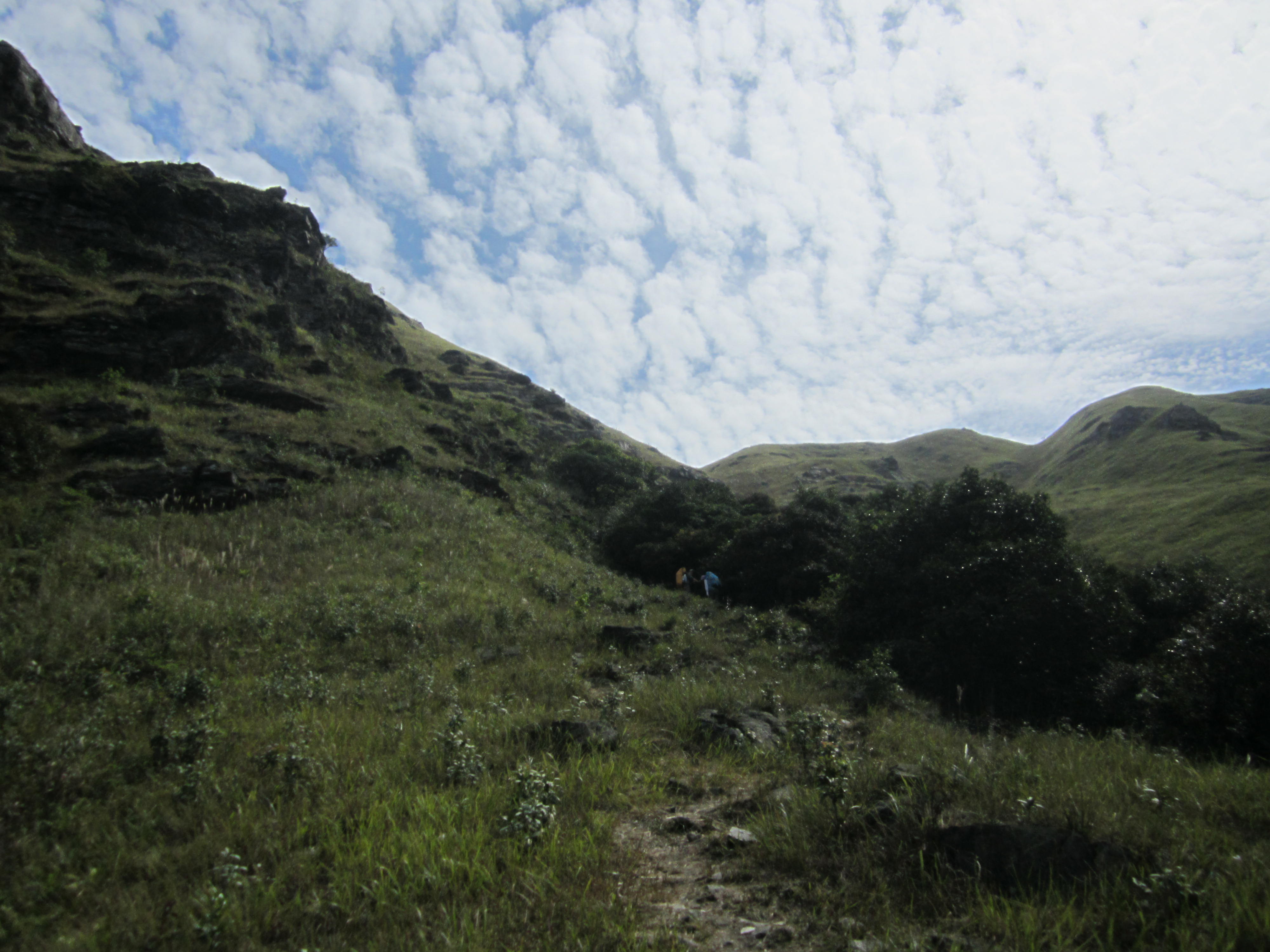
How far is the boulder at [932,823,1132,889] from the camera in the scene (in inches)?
124

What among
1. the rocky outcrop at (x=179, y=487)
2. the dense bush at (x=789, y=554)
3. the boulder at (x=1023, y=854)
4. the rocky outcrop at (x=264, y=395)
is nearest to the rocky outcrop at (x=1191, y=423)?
the dense bush at (x=789, y=554)

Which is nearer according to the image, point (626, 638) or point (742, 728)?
point (742, 728)

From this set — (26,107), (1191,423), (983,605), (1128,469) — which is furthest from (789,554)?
(1191,423)

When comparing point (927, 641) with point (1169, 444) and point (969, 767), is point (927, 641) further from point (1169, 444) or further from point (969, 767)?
point (1169, 444)

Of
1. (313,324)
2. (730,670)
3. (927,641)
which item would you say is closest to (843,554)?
(927,641)

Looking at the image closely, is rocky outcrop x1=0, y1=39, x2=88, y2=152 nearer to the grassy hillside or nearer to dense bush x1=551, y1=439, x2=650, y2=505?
the grassy hillside

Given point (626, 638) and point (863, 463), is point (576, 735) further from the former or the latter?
point (863, 463)

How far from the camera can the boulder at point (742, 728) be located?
6266 millimetres

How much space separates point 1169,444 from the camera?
71250 mm

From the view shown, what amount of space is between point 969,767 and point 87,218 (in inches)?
1426

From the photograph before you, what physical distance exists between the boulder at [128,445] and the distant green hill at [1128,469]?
27.6 m

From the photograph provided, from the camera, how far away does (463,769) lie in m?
4.70

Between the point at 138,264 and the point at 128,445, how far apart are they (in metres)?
15.2

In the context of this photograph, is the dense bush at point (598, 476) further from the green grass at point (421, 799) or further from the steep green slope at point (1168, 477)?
the steep green slope at point (1168, 477)
